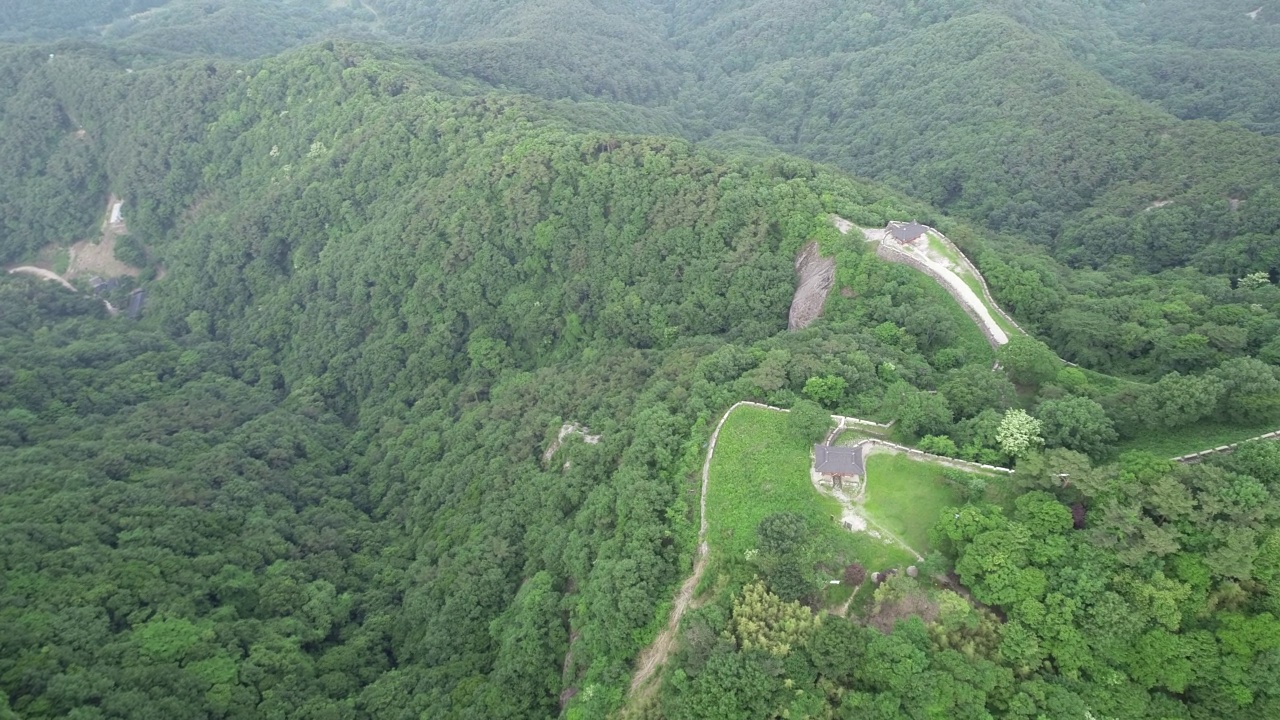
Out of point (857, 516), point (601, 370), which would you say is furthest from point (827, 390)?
point (601, 370)

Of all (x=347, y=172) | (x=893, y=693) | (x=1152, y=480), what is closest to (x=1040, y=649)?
(x=893, y=693)

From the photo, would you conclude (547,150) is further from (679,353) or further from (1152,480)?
(1152,480)

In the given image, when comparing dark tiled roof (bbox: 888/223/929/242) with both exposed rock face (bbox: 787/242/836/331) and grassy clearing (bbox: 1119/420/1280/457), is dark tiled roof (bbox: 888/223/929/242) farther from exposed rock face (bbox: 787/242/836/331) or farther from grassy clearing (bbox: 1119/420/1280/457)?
grassy clearing (bbox: 1119/420/1280/457)

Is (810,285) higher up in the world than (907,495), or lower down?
higher up

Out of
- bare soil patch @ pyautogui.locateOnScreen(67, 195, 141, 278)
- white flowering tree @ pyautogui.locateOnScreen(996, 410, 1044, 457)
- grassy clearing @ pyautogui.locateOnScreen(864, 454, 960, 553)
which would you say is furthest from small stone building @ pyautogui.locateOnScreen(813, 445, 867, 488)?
bare soil patch @ pyautogui.locateOnScreen(67, 195, 141, 278)

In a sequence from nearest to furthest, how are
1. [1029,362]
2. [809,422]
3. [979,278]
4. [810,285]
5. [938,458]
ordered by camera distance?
[938,458] → [809,422] → [1029,362] → [979,278] → [810,285]

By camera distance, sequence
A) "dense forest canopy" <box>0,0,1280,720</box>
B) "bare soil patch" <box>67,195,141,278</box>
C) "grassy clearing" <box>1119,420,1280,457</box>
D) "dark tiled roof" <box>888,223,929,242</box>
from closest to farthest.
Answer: "dense forest canopy" <box>0,0,1280,720</box>, "grassy clearing" <box>1119,420,1280,457</box>, "dark tiled roof" <box>888,223,929,242</box>, "bare soil patch" <box>67,195,141,278</box>

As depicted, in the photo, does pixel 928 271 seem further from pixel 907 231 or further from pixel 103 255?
pixel 103 255
